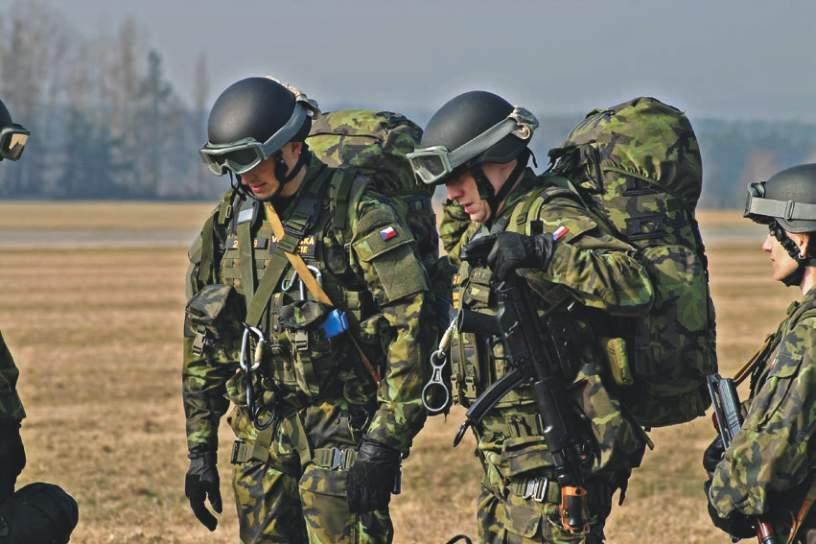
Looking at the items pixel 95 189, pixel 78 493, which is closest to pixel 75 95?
pixel 95 189

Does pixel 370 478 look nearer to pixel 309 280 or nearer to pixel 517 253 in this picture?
pixel 309 280

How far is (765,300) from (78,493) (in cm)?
1879

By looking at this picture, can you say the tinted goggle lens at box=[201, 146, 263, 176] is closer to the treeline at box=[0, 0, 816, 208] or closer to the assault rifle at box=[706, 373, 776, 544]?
the assault rifle at box=[706, 373, 776, 544]

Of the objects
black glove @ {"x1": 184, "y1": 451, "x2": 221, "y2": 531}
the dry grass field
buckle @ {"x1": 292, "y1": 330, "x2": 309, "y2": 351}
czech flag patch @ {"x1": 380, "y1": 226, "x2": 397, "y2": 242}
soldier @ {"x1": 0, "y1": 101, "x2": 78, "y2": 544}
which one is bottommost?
the dry grass field

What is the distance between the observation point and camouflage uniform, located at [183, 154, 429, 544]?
5527 mm

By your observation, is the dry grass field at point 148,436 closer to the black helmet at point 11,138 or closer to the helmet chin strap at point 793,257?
the black helmet at point 11,138

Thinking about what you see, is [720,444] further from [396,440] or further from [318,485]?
[318,485]

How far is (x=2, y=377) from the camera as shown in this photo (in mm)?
5465

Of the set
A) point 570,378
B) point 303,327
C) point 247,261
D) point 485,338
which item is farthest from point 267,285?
point 570,378

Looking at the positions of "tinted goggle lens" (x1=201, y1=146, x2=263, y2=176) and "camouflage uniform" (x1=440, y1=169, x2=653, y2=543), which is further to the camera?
"tinted goggle lens" (x1=201, y1=146, x2=263, y2=176)

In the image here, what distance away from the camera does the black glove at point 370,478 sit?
536cm

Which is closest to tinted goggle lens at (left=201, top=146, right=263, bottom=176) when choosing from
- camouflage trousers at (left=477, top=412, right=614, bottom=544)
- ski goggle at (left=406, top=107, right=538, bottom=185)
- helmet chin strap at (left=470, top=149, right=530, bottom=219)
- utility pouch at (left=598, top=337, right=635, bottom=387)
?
ski goggle at (left=406, top=107, right=538, bottom=185)

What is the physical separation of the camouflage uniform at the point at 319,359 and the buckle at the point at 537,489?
0.58 metres

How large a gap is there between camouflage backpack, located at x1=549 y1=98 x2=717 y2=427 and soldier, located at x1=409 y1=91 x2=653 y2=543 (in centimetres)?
15
